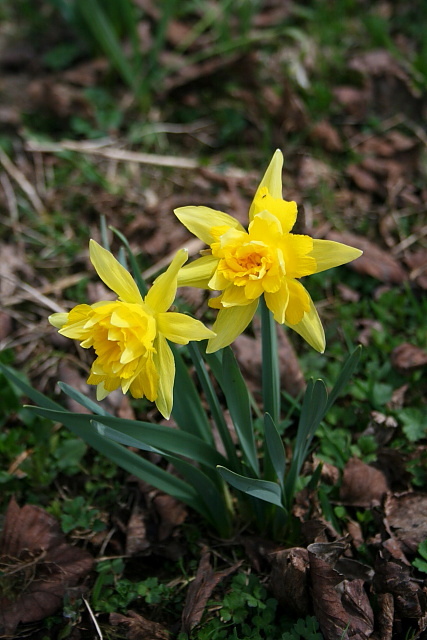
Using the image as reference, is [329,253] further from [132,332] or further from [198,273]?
[132,332]

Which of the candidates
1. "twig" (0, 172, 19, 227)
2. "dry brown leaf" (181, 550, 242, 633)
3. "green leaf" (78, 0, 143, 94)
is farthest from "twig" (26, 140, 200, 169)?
"dry brown leaf" (181, 550, 242, 633)

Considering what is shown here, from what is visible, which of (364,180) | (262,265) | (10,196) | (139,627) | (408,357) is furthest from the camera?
(10,196)

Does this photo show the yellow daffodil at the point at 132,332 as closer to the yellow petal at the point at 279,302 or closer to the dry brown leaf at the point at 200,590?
the yellow petal at the point at 279,302

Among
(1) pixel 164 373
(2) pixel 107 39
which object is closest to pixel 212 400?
(1) pixel 164 373

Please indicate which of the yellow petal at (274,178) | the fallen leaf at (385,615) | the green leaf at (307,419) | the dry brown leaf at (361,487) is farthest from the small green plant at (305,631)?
the yellow petal at (274,178)

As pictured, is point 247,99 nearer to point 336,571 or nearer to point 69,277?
point 69,277

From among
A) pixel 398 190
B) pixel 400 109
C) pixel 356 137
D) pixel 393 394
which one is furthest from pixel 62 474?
pixel 400 109
